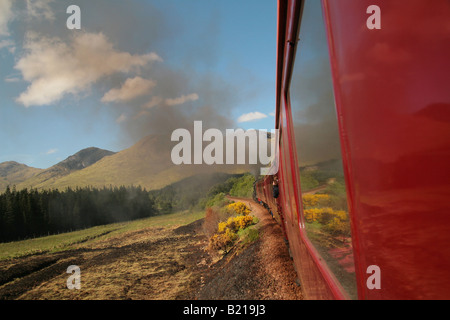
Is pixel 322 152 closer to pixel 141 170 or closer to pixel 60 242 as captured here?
pixel 60 242

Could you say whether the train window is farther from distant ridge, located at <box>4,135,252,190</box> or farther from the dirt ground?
distant ridge, located at <box>4,135,252,190</box>

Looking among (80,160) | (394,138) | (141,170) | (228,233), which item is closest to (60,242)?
(228,233)

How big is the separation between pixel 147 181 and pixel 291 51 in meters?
77.1

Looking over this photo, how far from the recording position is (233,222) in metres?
13.8

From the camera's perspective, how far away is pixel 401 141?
0.80 meters

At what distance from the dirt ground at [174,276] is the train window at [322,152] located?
12.4ft

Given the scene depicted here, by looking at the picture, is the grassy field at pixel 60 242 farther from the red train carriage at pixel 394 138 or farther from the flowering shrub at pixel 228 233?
the red train carriage at pixel 394 138

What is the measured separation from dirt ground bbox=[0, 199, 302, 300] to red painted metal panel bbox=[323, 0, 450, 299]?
445 cm

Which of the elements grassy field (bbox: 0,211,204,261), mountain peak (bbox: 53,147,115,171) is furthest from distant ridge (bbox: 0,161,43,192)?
grassy field (bbox: 0,211,204,261)

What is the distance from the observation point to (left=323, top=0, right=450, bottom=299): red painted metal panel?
753 millimetres

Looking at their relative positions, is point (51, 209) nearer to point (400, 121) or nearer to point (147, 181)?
point (147, 181)

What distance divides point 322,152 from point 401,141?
0.60m

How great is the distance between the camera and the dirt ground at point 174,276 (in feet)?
18.8
